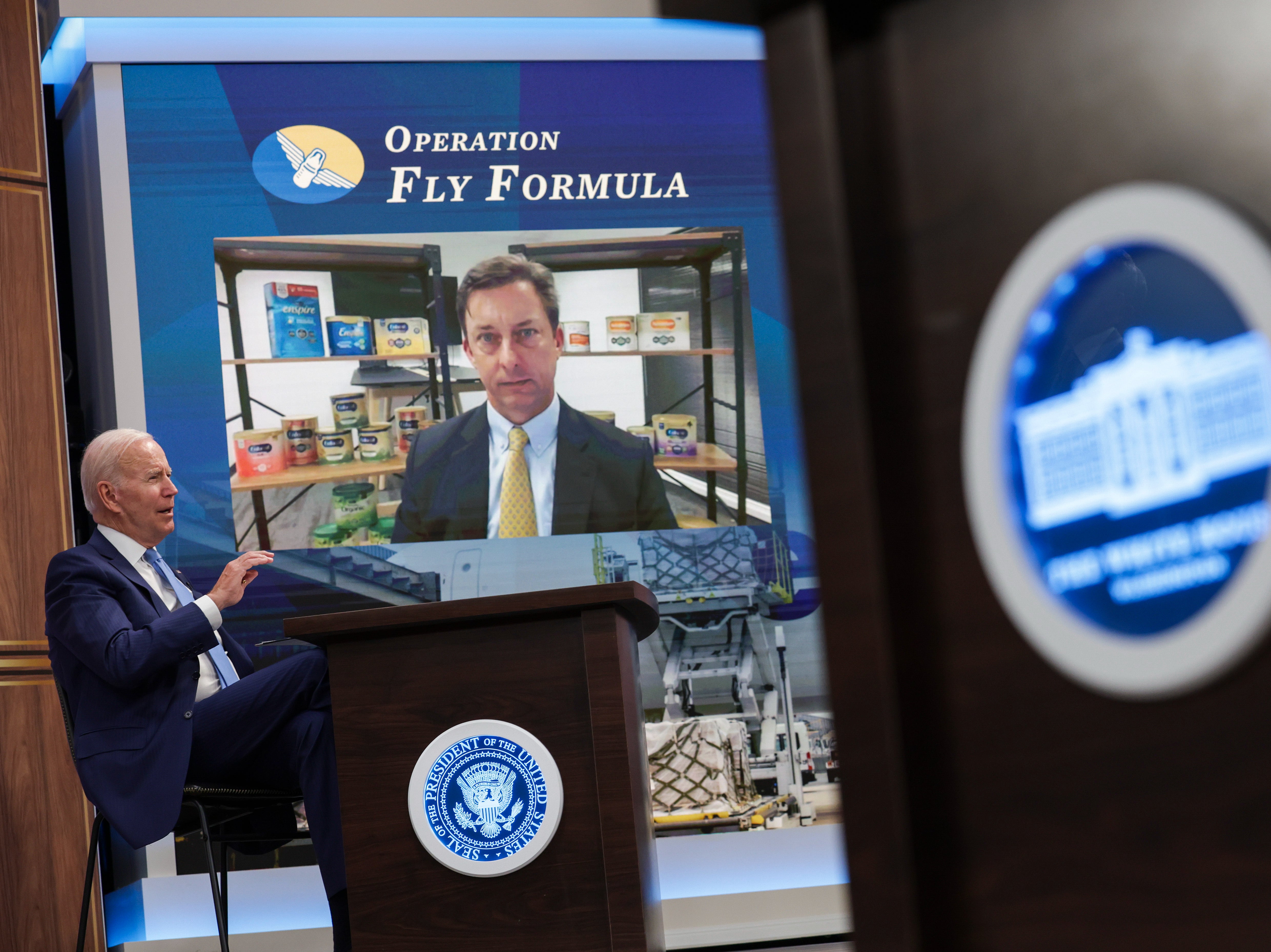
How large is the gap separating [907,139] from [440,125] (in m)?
3.94

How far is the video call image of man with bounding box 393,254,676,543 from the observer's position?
4.21 metres

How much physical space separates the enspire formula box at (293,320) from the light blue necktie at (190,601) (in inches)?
57.7

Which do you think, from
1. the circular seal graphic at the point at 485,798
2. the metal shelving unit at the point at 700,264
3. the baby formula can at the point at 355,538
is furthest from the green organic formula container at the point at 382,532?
the circular seal graphic at the point at 485,798

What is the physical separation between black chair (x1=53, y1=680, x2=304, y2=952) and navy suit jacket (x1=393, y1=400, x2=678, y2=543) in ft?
5.37

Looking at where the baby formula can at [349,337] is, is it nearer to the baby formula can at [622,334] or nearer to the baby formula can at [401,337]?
the baby formula can at [401,337]

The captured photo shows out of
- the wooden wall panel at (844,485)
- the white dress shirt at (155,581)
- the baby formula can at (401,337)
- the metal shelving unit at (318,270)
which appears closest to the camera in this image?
the wooden wall panel at (844,485)

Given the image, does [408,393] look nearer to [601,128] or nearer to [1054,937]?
[601,128]

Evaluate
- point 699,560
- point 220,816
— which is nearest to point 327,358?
point 699,560

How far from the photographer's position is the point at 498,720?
197cm

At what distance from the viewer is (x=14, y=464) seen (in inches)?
146

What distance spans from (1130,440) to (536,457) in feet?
12.4

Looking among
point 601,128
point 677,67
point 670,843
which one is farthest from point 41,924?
point 677,67

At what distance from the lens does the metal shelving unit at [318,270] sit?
412 centimetres

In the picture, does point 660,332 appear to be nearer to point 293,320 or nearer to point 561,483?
point 561,483
